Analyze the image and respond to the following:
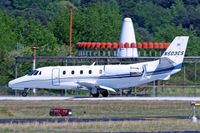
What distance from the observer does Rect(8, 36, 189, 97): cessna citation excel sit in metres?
82.5

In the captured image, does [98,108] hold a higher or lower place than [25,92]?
lower

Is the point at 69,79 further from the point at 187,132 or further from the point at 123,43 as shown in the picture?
the point at 187,132

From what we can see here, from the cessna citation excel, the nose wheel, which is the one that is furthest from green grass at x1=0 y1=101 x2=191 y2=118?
the nose wheel

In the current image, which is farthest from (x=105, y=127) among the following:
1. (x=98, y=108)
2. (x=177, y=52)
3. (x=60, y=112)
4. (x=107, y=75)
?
(x=107, y=75)

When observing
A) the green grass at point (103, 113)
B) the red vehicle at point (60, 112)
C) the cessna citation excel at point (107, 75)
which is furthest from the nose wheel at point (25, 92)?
the red vehicle at point (60, 112)

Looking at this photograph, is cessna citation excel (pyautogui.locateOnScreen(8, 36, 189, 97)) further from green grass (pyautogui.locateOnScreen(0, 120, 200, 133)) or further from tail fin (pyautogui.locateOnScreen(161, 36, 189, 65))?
green grass (pyautogui.locateOnScreen(0, 120, 200, 133))

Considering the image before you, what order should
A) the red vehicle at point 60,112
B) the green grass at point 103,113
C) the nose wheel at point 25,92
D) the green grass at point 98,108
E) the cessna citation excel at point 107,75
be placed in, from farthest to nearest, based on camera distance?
the nose wheel at point 25,92, the cessna citation excel at point 107,75, the green grass at point 98,108, the red vehicle at point 60,112, the green grass at point 103,113

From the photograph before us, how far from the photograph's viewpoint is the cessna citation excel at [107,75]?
8250 cm

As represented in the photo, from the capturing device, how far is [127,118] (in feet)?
193

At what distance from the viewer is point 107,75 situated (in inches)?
3300

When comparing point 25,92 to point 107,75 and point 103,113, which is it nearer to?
point 107,75

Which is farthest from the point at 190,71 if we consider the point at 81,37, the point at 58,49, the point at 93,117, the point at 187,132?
the point at 187,132

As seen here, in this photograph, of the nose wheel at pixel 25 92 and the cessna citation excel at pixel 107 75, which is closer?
the cessna citation excel at pixel 107 75

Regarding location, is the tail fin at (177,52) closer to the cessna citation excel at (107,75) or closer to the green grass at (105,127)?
the cessna citation excel at (107,75)
